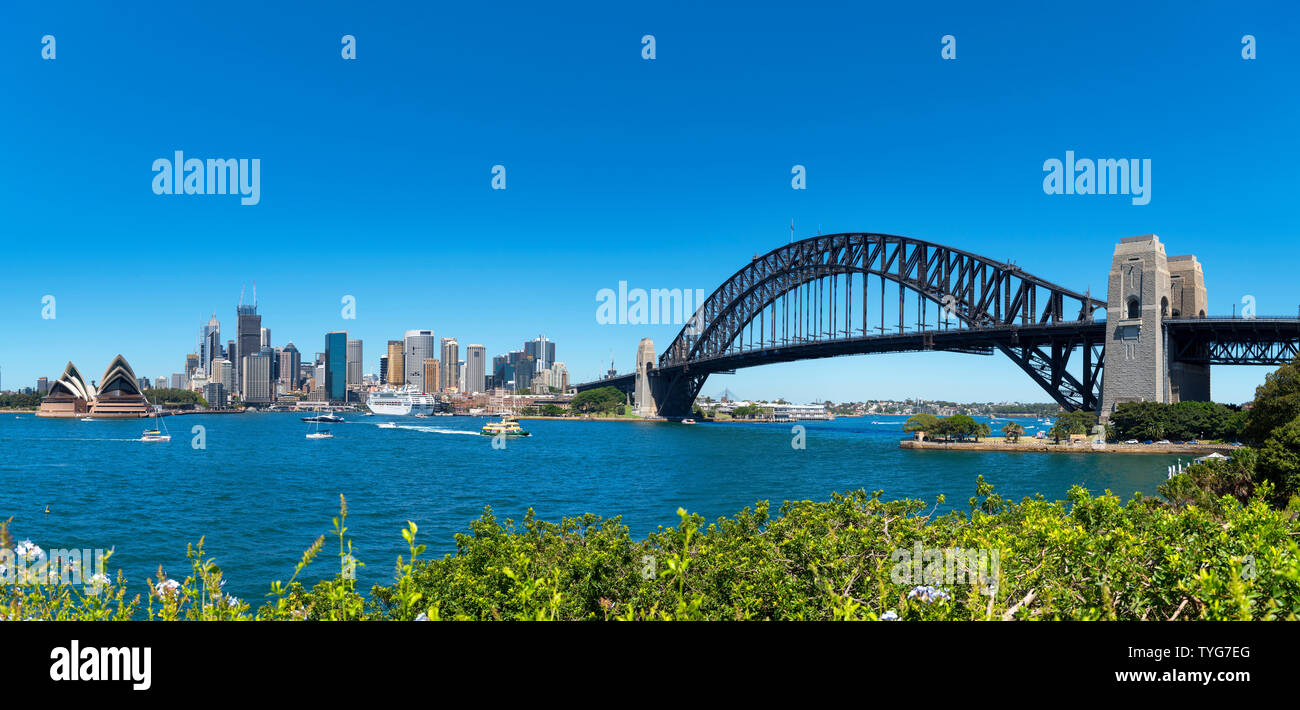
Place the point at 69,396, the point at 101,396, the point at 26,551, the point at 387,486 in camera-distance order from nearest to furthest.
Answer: the point at 26,551 < the point at 387,486 < the point at 101,396 < the point at 69,396

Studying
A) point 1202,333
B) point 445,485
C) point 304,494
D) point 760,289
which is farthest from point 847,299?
point 304,494

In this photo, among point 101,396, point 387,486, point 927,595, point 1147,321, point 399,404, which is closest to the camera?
point 927,595

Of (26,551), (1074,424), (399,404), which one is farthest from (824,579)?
(399,404)

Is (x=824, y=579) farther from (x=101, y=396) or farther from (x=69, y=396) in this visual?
(x=69, y=396)

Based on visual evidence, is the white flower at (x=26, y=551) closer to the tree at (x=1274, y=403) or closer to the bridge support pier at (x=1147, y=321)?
the tree at (x=1274, y=403)

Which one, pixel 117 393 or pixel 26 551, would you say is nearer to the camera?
pixel 26 551

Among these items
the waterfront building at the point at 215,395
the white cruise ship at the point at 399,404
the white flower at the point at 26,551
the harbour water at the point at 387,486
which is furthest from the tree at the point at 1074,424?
the waterfront building at the point at 215,395
